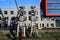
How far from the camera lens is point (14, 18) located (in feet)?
270

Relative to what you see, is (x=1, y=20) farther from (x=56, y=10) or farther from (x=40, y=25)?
(x=56, y=10)

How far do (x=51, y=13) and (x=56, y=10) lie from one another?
9.66ft

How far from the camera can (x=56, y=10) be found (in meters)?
82.8

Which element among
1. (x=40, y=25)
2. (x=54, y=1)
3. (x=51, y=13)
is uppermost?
(x=54, y=1)

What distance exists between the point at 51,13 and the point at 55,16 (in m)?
2.39

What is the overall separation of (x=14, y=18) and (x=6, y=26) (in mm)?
5189

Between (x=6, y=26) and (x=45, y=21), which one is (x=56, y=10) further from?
(x=6, y=26)

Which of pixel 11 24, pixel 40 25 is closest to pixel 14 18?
pixel 11 24

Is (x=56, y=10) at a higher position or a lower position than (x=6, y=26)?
higher

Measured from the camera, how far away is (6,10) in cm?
8419

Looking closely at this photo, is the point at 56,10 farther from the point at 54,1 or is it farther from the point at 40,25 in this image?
the point at 40,25

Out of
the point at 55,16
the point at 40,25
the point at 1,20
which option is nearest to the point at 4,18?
the point at 1,20

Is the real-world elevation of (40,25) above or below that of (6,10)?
below

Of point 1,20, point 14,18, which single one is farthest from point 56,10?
point 1,20
